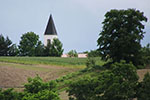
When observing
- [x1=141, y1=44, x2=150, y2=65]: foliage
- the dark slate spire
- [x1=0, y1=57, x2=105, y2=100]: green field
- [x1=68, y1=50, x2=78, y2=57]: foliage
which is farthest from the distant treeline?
[x1=141, y1=44, x2=150, y2=65]: foliage

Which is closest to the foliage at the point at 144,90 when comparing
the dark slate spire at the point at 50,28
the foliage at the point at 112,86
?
the foliage at the point at 112,86

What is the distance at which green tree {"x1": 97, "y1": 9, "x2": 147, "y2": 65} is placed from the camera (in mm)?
42812

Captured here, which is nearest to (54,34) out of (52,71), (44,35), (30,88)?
(44,35)

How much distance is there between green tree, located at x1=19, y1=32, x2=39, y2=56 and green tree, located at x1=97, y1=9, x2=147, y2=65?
4055 cm

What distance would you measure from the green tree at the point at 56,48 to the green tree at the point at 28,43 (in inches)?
154

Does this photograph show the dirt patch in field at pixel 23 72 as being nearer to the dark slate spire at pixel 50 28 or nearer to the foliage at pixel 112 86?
the foliage at pixel 112 86

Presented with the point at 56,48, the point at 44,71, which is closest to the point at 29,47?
the point at 56,48

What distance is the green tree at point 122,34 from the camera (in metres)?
42.8

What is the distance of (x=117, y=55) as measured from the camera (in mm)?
43469

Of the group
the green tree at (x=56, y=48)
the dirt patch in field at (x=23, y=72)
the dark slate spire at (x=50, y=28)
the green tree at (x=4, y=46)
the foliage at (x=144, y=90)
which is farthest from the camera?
the dark slate spire at (x=50, y=28)

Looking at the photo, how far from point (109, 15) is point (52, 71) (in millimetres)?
10372

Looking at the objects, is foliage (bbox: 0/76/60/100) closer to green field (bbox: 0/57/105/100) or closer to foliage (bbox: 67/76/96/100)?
foliage (bbox: 67/76/96/100)

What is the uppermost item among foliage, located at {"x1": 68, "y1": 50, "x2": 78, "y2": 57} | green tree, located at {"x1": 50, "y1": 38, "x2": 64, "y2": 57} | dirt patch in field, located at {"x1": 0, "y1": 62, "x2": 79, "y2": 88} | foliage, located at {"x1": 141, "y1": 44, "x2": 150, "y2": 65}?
green tree, located at {"x1": 50, "y1": 38, "x2": 64, "y2": 57}

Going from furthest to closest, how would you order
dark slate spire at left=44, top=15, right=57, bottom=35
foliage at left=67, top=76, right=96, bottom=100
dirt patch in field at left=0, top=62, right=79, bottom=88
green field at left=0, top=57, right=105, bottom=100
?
dark slate spire at left=44, top=15, right=57, bottom=35 < dirt patch in field at left=0, top=62, right=79, bottom=88 < green field at left=0, top=57, right=105, bottom=100 < foliage at left=67, top=76, right=96, bottom=100
